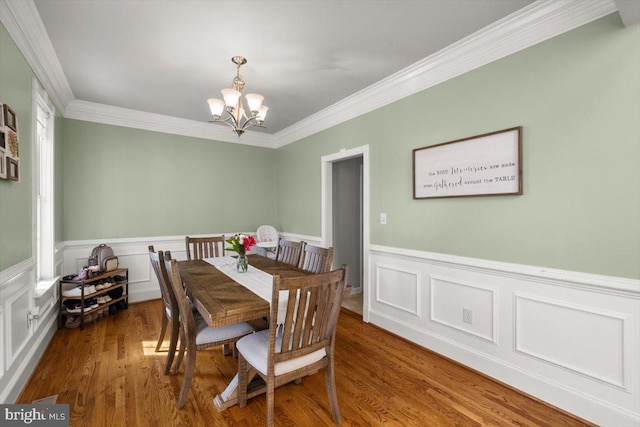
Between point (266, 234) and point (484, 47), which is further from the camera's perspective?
point (266, 234)

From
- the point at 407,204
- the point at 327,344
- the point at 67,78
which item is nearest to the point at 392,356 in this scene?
the point at 327,344

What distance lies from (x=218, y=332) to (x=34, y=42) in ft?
8.50

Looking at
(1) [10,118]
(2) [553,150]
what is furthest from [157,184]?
(2) [553,150]

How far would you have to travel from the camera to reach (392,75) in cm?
297

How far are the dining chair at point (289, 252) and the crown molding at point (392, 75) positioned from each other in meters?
1.79

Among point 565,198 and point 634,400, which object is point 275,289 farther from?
point 634,400

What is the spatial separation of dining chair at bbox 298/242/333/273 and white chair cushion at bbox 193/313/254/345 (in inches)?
28.4

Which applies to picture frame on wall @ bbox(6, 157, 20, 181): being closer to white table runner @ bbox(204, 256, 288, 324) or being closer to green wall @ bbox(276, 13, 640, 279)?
white table runner @ bbox(204, 256, 288, 324)

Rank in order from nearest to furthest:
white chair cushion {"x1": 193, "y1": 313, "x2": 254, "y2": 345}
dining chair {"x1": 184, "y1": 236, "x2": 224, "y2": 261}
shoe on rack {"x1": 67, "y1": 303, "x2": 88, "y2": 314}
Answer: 1. white chair cushion {"x1": 193, "y1": 313, "x2": 254, "y2": 345}
2. shoe on rack {"x1": 67, "y1": 303, "x2": 88, "y2": 314}
3. dining chair {"x1": 184, "y1": 236, "x2": 224, "y2": 261}

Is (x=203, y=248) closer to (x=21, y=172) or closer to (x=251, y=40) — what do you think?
(x=21, y=172)

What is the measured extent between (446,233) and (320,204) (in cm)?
195

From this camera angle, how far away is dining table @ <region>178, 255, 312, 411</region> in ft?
5.41

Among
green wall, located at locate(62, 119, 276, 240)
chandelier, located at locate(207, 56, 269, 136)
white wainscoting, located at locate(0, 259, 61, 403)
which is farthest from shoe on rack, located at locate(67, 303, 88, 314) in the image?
chandelier, located at locate(207, 56, 269, 136)

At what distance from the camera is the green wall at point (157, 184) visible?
375 cm
